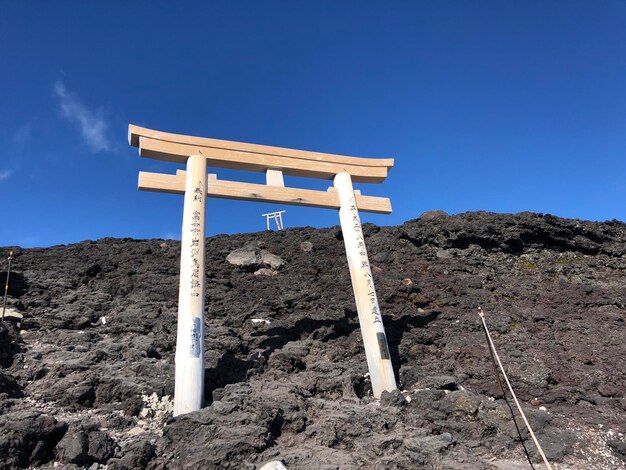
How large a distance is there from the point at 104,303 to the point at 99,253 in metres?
3.13

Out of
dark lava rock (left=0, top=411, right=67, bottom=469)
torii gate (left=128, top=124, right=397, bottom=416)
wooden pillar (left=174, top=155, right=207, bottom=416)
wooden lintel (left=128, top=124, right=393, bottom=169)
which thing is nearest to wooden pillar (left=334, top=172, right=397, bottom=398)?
torii gate (left=128, top=124, right=397, bottom=416)

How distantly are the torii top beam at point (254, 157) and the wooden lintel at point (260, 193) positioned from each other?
1.24 feet

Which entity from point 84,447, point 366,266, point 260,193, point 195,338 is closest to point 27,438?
point 84,447

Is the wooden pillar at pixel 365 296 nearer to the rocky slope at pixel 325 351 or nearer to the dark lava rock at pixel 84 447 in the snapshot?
the rocky slope at pixel 325 351

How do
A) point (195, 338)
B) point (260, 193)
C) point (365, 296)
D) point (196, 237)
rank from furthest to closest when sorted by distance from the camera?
point (260, 193) → point (365, 296) → point (196, 237) → point (195, 338)

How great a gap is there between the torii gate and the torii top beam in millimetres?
14

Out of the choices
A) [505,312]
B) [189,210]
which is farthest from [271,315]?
[505,312]

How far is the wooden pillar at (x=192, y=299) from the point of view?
4684mm

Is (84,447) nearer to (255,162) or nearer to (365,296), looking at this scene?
(365,296)

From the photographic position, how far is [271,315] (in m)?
8.02

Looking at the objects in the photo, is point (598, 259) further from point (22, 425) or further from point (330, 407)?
point (22, 425)

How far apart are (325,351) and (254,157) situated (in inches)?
132

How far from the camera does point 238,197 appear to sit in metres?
6.58

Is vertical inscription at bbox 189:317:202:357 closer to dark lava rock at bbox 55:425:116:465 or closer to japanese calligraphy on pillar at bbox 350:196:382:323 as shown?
dark lava rock at bbox 55:425:116:465
